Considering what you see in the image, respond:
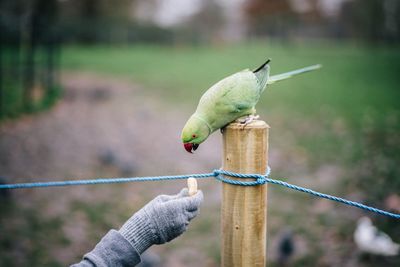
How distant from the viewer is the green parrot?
201cm

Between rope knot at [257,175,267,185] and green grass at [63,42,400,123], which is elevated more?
green grass at [63,42,400,123]

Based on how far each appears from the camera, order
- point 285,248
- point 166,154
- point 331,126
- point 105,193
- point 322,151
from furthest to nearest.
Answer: point 331,126 → point 166,154 → point 322,151 → point 105,193 → point 285,248

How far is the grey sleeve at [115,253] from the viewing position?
170 cm

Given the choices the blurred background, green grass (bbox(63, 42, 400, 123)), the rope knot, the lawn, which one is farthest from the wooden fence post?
green grass (bbox(63, 42, 400, 123))

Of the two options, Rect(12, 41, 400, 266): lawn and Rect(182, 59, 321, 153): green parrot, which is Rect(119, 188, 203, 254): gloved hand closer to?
Rect(182, 59, 321, 153): green parrot

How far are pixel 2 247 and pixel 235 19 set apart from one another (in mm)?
65913

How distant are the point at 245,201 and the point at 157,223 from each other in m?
0.47

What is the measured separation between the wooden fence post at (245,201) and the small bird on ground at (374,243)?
2577 millimetres

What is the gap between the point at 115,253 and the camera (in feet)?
5.62

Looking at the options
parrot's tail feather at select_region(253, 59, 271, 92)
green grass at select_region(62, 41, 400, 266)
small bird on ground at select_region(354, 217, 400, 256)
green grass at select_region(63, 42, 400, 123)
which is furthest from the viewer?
green grass at select_region(63, 42, 400, 123)

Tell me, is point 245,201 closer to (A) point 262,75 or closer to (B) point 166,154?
(A) point 262,75

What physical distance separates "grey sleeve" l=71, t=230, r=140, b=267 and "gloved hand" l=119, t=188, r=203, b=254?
27 mm

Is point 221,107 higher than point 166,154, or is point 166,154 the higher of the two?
point 221,107

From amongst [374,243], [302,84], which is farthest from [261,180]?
[302,84]
